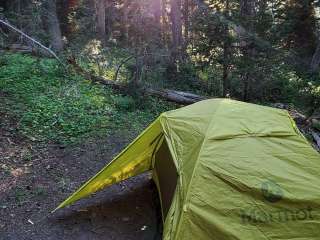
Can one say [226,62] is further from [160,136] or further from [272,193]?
[272,193]

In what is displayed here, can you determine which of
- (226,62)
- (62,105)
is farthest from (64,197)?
(226,62)

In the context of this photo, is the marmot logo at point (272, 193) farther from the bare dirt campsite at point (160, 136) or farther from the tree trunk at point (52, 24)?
the tree trunk at point (52, 24)

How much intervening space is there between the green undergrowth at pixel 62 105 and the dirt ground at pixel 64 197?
542mm

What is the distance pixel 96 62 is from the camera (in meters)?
12.7

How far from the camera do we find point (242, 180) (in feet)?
13.0

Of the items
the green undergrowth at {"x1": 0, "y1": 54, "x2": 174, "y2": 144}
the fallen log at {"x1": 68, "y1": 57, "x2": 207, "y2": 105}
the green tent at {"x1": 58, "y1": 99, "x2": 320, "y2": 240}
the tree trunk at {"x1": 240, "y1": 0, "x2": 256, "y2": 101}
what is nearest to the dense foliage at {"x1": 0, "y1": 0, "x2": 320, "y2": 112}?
the tree trunk at {"x1": 240, "y1": 0, "x2": 256, "y2": 101}

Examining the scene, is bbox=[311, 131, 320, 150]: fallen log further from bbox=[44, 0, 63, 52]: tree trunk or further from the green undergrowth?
bbox=[44, 0, 63, 52]: tree trunk

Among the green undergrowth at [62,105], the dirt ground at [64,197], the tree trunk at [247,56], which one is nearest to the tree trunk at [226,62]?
the tree trunk at [247,56]

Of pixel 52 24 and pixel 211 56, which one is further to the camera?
pixel 52 24

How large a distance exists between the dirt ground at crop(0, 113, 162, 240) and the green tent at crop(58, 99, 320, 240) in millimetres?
1536

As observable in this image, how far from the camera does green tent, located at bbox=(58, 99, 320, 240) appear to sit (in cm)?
380

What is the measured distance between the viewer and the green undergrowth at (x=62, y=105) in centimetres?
826

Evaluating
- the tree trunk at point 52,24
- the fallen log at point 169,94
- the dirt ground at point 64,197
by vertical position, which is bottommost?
the dirt ground at point 64,197

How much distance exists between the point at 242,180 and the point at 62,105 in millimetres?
6415
